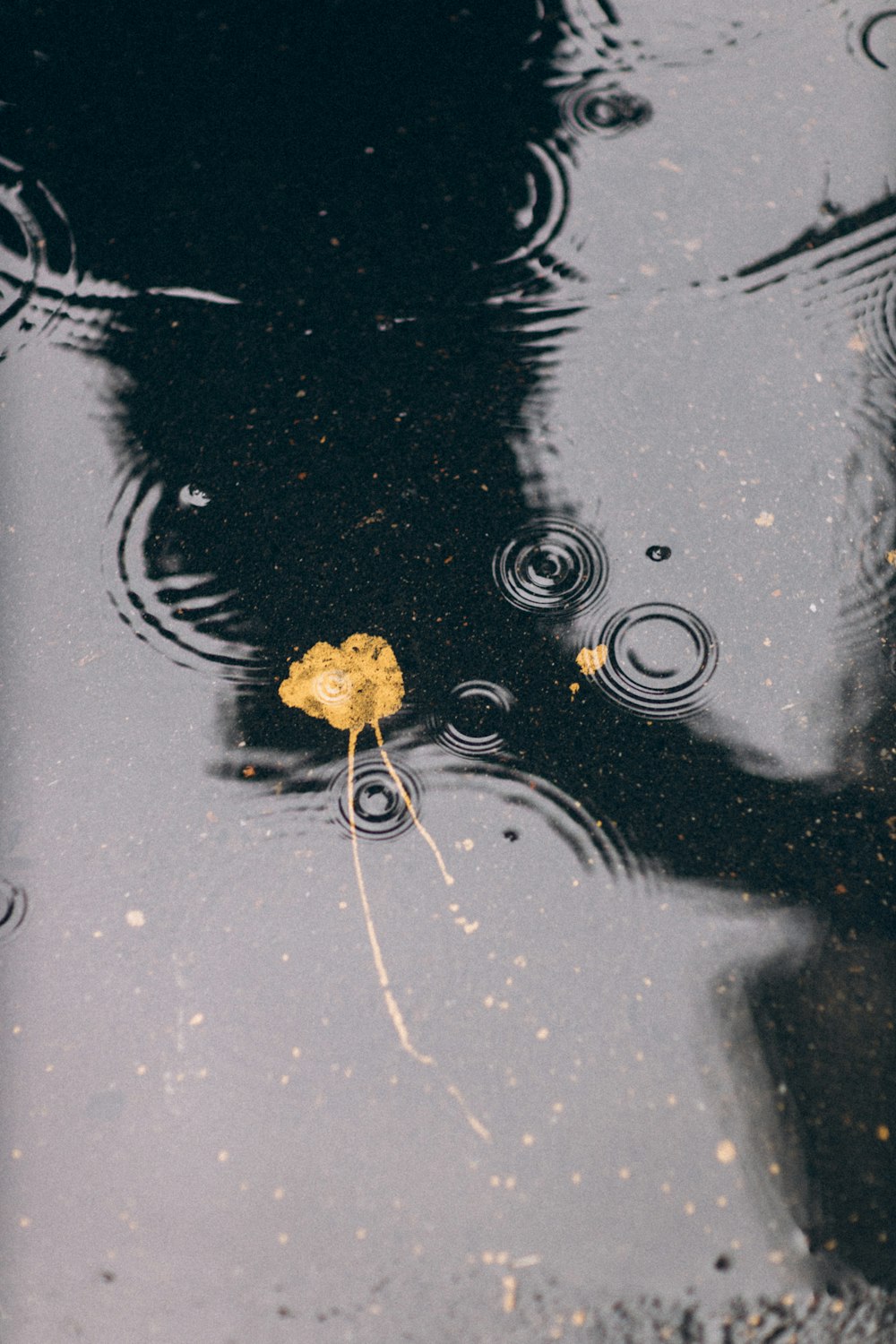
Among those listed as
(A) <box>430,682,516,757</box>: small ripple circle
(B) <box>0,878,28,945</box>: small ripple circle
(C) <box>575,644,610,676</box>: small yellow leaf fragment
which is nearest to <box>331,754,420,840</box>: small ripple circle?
(A) <box>430,682,516,757</box>: small ripple circle

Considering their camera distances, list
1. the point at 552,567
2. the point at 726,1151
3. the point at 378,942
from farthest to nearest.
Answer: the point at 552,567 → the point at 378,942 → the point at 726,1151

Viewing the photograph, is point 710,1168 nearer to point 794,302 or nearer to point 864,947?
point 864,947

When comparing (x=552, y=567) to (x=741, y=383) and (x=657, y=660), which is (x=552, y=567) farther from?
(x=741, y=383)

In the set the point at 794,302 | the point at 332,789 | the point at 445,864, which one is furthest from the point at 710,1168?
the point at 794,302

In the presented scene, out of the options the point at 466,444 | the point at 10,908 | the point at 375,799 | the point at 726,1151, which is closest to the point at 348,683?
the point at 375,799

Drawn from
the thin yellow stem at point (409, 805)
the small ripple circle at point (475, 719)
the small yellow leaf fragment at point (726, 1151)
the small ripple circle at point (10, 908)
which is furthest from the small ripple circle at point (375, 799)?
the small yellow leaf fragment at point (726, 1151)

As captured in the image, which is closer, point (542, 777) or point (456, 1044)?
point (456, 1044)
